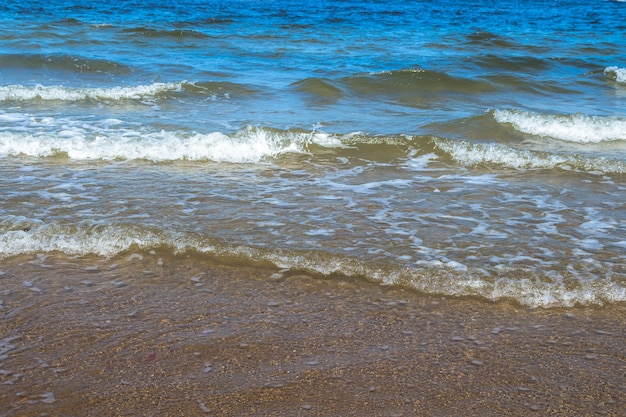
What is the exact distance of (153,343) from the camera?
378cm

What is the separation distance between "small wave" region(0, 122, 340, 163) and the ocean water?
0.09ft

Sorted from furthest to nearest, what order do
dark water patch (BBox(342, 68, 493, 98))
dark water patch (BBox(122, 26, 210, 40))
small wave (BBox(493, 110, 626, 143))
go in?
dark water patch (BBox(122, 26, 210, 40))
dark water patch (BBox(342, 68, 493, 98))
small wave (BBox(493, 110, 626, 143))

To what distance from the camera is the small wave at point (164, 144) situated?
7812 millimetres

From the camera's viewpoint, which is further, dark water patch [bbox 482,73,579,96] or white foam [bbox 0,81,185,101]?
dark water patch [bbox 482,73,579,96]

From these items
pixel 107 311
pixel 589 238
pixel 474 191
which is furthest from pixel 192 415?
pixel 474 191

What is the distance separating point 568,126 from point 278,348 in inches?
290

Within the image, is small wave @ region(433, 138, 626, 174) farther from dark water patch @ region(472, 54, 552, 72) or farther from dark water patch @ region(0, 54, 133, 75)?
dark water patch @ region(0, 54, 133, 75)

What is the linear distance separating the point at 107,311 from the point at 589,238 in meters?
3.83

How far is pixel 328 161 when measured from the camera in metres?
7.94

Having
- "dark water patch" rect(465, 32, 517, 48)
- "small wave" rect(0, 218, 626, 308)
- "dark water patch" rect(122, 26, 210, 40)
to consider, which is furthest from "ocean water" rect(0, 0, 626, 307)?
"dark water patch" rect(465, 32, 517, 48)

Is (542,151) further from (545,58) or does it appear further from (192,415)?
(545,58)

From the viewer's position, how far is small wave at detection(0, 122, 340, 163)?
781cm

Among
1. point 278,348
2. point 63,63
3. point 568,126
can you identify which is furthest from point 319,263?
point 63,63

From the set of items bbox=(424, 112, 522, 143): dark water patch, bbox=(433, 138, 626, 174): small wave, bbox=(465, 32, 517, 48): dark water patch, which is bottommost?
bbox=(433, 138, 626, 174): small wave
